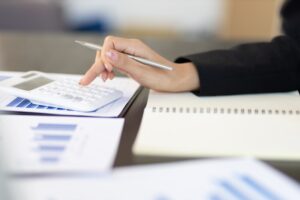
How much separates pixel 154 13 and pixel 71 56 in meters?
2.04

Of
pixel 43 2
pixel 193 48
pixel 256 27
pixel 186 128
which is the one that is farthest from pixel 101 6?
pixel 186 128

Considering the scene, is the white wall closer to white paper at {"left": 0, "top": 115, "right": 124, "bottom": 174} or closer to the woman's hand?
the woman's hand

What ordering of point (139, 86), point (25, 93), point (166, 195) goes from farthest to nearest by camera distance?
point (139, 86) < point (25, 93) < point (166, 195)

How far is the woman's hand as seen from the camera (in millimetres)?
730

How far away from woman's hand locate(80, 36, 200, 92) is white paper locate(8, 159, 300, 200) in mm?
292

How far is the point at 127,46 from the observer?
76 centimetres

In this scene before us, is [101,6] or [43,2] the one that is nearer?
[43,2]

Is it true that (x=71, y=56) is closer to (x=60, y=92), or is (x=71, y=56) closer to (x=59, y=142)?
(x=60, y=92)

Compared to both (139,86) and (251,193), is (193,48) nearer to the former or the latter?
(139,86)

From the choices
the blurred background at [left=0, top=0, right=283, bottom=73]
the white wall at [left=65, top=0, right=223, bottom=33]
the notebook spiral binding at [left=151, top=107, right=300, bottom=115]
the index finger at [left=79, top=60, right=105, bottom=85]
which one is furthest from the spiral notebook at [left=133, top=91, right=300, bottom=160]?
the white wall at [left=65, top=0, right=223, bottom=33]

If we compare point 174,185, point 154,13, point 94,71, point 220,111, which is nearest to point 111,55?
point 94,71

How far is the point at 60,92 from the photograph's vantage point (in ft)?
2.27

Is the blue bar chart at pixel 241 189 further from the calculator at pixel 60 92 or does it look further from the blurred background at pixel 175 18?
the blurred background at pixel 175 18

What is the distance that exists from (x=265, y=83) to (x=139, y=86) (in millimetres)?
236
